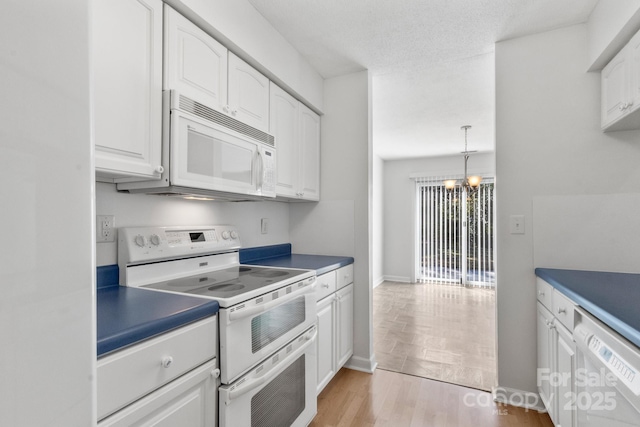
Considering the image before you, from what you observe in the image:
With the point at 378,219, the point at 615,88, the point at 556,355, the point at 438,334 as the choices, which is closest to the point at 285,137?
the point at 615,88

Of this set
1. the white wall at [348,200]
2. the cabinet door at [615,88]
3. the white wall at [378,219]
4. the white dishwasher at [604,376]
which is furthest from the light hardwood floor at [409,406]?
the white wall at [378,219]

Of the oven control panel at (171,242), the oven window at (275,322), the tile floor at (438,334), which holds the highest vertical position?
the oven control panel at (171,242)

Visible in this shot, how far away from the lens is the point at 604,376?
1.09 m

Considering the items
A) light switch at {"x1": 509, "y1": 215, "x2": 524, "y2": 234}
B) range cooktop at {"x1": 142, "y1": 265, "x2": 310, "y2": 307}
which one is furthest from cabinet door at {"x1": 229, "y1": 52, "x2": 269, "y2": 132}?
light switch at {"x1": 509, "y1": 215, "x2": 524, "y2": 234}

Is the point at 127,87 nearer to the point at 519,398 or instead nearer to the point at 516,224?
the point at 516,224

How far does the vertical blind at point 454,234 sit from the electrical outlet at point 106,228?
551 centimetres

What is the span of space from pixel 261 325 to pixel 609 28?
239cm

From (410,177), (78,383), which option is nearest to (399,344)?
(78,383)

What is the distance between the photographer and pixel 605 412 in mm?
1075

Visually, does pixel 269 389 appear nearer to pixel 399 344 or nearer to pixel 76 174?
pixel 76 174

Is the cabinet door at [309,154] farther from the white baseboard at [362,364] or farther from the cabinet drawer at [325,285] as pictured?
the white baseboard at [362,364]

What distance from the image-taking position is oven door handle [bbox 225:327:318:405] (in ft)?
3.93

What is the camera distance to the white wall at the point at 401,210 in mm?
5942

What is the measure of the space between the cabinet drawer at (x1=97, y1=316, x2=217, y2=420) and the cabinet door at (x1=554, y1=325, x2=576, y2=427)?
1.61 meters
